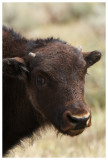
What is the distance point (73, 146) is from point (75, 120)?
5.90 metres

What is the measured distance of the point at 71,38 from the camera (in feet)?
85.5

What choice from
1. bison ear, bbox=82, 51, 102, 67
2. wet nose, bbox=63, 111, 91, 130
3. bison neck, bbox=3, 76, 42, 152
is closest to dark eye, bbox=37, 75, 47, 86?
bison neck, bbox=3, 76, 42, 152

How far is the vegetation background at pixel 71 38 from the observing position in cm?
1092

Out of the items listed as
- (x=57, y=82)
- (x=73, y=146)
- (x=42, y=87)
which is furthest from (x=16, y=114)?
(x=73, y=146)

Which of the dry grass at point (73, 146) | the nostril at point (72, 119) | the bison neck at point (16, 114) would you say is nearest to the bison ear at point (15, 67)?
the bison neck at point (16, 114)

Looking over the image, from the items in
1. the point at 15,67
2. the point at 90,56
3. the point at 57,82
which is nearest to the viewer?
the point at 57,82

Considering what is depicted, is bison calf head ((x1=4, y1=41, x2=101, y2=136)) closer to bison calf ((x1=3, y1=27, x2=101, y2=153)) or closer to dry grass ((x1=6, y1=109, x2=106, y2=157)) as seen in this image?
bison calf ((x1=3, y1=27, x2=101, y2=153))

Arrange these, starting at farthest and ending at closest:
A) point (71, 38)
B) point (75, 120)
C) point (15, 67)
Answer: point (71, 38)
point (15, 67)
point (75, 120)

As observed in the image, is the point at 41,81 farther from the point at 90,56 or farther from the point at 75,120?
the point at 90,56

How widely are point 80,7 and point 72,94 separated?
33.1m

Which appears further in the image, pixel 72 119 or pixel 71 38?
pixel 71 38

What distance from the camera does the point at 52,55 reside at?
7.16m

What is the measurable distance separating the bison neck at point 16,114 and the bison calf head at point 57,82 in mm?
279

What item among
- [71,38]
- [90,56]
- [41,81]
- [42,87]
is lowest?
[71,38]
